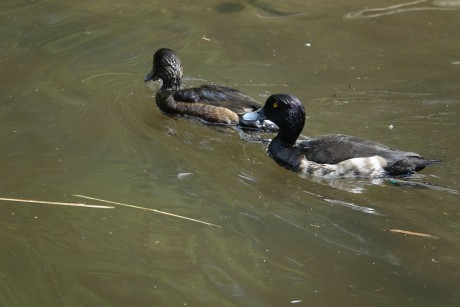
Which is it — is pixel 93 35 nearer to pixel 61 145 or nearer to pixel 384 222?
pixel 61 145

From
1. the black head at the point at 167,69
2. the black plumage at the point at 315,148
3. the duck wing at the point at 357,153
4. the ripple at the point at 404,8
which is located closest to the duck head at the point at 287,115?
the black plumage at the point at 315,148

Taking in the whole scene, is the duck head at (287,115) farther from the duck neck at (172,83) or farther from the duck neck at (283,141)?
the duck neck at (172,83)

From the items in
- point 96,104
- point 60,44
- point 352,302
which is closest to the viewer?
point 352,302

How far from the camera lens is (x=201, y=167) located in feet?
26.9

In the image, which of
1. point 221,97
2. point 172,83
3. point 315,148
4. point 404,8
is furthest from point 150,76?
point 404,8

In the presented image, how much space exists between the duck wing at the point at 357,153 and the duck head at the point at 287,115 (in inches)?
10.4

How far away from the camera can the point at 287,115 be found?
29.0 feet

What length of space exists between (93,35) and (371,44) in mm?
3988

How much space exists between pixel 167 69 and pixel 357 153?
124 inches

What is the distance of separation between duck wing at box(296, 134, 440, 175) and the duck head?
26 centimetres

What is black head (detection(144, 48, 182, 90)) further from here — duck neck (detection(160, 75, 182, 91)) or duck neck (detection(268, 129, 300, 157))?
duck neck (detection(268, 129, 300, 157))

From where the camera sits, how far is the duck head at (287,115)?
880cm

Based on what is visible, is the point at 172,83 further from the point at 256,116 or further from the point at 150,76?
the point at 256,116

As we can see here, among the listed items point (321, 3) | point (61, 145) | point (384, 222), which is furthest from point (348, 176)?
point (321, 3)
